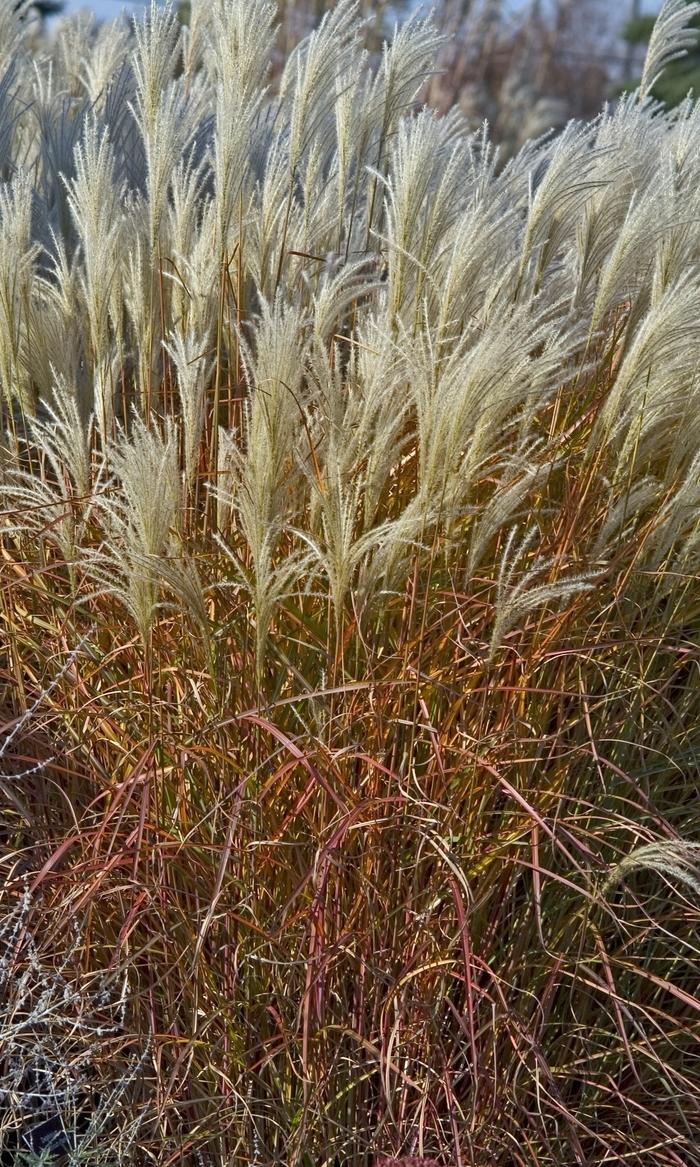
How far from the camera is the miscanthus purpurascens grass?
6.09 ft

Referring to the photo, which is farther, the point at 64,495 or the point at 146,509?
the point at 64,495

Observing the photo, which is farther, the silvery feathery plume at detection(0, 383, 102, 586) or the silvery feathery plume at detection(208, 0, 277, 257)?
the silvery feathery plume at detection(208, 0, 277, 257)

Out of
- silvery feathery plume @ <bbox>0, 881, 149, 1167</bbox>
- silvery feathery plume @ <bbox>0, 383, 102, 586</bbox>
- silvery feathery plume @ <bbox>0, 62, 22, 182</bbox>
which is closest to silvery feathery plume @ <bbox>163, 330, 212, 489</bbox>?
silvery feathery plume @ <bbox>0, 383, 102, 586</bbox>

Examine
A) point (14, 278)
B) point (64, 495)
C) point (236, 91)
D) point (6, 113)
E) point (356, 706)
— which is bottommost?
point (356, 706)

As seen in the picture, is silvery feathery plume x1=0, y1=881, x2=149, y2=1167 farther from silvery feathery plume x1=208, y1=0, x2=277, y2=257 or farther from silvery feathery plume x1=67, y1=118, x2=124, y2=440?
silvery feathery plume x1=208, y1=0, x2=277, y2=257

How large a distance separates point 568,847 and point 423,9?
65.2 inches

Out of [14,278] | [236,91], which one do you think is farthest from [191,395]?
[236,91]

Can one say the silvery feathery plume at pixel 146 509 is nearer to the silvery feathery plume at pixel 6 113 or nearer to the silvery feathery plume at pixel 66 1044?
the silvery feathery plume at pixel 66 1044

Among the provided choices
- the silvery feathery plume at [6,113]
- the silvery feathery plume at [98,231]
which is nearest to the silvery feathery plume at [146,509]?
the silvery feathery plume at [98,231]

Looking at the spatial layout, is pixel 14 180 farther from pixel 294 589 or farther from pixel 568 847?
pixel 568 847

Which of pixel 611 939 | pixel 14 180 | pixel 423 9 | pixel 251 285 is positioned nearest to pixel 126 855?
pixel 611 939

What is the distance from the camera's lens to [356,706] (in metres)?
1.99

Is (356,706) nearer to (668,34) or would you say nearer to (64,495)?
(64,495)

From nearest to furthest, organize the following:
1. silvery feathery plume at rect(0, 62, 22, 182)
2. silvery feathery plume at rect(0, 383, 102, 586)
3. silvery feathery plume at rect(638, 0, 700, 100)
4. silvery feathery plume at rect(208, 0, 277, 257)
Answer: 1. silvery feathery plume at rect(0, 383, 102, 586)
2. silvery feathery plume at rect(208, 0, 277, 257)
3. silvery feathery plume at rect(638, 0, 700, 100)
4. silvery feathery plume at rect(0, 62, 22, 182)
